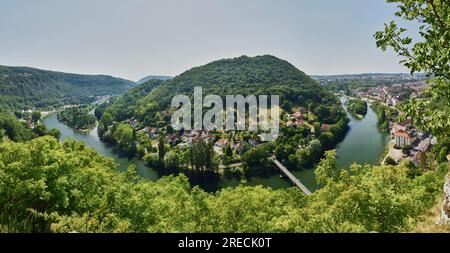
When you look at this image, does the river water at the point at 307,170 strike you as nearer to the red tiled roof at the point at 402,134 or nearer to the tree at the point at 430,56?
the red tiled roof at the point at 402,134

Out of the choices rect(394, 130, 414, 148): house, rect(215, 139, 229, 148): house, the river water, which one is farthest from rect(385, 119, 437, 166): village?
rect(215, 139, 229, 148): house

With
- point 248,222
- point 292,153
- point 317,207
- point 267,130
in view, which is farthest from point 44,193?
point 267,130

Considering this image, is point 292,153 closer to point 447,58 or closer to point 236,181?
point 236,181

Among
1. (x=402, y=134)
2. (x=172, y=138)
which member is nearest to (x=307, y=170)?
(x=402, y=134)

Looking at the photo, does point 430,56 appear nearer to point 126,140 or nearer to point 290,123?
point 126,140

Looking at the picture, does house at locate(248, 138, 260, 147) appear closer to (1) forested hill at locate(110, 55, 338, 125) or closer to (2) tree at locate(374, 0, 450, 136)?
(1) forested hill at locate(110, 55, 338, 125)

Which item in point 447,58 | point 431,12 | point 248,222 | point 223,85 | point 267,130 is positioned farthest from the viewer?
point 223,85
